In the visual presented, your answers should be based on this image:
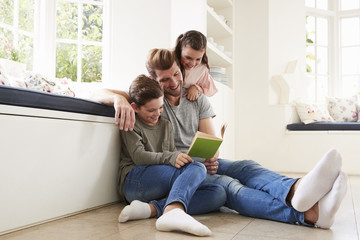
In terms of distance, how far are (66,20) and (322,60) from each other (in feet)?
12.2

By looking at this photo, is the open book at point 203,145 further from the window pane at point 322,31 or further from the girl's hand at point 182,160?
the window pane at point 322,31

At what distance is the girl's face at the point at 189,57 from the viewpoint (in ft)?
6.53

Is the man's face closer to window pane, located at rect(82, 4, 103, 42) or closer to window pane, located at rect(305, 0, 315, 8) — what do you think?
window pane, located at rect(82, 4, 103, 42)

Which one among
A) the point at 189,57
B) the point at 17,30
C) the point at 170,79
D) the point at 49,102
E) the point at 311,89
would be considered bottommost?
the point at 49,102

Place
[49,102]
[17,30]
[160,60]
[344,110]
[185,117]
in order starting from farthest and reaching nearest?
[344,110] < [17,30] < [185,117] < [160,60] < [49,102]

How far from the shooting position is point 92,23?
3.14m

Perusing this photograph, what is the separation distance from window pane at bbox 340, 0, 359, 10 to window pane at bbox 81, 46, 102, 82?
377 centimetres

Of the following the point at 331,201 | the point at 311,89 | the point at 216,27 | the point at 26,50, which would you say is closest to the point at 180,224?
the point at 331,201

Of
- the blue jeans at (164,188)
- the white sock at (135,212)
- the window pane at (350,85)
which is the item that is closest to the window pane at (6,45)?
the blue jeans at (164,188)

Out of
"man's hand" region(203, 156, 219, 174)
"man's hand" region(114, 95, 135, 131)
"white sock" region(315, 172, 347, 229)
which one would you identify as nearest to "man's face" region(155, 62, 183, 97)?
"man's hand" region(114, 95, 135, 131)

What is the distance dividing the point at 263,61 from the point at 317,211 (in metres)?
3.44

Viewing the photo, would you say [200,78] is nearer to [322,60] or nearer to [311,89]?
[311,89]

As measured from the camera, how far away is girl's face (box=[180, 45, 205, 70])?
6.53 feet

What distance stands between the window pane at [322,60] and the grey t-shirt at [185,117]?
3.74 m
